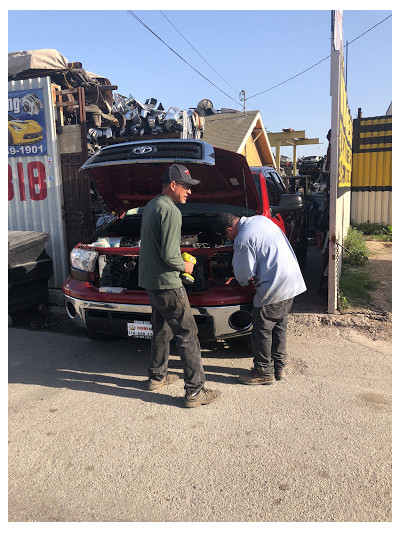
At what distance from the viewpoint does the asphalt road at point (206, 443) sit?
239 cm

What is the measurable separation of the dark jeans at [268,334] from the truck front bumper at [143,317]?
0.58 feet

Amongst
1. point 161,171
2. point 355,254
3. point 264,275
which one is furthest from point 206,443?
point 355,254

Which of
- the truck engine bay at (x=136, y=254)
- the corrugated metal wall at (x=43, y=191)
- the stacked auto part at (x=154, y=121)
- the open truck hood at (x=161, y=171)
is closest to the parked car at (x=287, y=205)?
the open truck hood at (x=161, y=171)

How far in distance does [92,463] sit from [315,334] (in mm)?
3050

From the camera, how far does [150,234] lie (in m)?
3.46

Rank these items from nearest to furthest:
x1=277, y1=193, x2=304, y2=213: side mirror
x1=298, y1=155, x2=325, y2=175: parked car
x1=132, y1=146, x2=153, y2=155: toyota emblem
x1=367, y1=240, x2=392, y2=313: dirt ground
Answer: x1=132, y1=146, x2=153, y2=155: toyota emblem, x1=277, y1=193, x2=304, y2=213: side mirror, x1=367, y1=240, x2=392, y2=313: dirt ground, x1=298, y1=155, x2=325, y2=175: parked car

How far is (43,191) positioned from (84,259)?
2955 millimetres

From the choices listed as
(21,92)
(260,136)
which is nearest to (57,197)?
(21,92)

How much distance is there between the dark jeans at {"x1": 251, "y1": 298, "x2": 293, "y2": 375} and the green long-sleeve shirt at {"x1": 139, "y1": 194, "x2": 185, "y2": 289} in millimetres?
798

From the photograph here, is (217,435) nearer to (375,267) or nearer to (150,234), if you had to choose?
(150,234)

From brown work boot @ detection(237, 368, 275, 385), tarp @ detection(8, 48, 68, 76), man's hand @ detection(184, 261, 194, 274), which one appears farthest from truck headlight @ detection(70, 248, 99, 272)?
tarp @ detection(8, 48, 68, 76)

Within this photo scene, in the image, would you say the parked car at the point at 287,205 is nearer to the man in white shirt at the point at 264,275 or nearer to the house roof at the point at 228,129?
the man in white shirt at the point at 264,275

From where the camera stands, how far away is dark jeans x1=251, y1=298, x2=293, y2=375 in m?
3.69

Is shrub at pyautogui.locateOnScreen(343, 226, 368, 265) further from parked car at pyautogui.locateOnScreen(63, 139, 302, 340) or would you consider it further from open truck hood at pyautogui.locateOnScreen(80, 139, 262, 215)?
open truck hood at pyautogui.locateOnScreen(80, 139, 262, 215)
